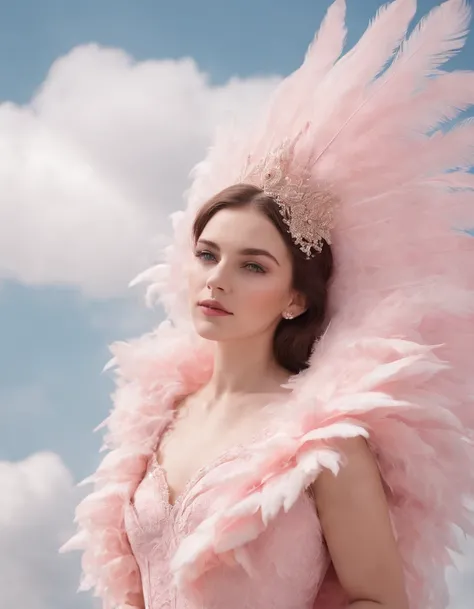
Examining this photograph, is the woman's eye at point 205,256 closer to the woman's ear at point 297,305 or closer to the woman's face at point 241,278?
the woman's face at point 241,278

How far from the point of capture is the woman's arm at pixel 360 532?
174 centimetres

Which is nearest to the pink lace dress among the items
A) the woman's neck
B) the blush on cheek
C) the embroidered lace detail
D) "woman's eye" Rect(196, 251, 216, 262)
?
the embroidered lace detail

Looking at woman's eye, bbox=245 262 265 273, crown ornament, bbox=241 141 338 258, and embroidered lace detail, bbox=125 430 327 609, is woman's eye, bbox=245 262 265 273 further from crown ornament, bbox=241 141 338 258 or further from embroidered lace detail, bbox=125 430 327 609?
embroidered lace detail, bbox=125 430 327 609

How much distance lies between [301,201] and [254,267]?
7.3 inches

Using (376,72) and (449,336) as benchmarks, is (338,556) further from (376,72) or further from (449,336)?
(376,72)

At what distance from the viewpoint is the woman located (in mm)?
1766

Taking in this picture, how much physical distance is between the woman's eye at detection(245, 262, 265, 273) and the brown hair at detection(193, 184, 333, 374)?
0.27 ft

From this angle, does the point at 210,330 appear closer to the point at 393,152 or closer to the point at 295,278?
the point at 295,278

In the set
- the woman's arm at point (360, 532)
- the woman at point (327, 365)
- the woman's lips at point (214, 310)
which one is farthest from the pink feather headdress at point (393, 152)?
the woman's arm at point (360, 532)

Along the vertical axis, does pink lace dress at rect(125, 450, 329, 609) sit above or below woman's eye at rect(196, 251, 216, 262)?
below

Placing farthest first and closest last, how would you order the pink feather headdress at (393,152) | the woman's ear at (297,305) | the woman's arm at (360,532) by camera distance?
the woman's ear at (297,305)
the pink feather headdress at (393,152)
the woman's arm at (360,532)

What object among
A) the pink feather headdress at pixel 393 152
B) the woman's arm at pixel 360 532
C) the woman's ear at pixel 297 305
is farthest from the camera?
the woman's ear at pixel 297 305

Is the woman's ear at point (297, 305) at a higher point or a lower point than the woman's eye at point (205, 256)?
lower

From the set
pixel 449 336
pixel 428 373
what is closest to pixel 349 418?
pixel 428 373
